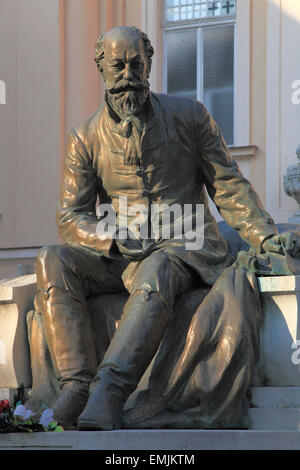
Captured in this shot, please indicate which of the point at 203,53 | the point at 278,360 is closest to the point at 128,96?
the point at 278,360

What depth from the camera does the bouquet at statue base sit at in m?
5.55

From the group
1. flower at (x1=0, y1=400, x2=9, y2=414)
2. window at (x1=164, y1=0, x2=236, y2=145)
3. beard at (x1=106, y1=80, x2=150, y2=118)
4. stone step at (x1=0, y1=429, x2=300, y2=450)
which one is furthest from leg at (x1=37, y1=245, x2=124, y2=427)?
window at (x1=164, y1=0, x2=236, y2=145)

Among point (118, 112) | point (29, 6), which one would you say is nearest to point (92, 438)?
point (118, 112)

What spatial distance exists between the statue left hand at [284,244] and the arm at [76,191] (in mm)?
930

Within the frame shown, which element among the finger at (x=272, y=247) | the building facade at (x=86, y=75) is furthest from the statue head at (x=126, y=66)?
the building facade at (x=86, y=75)

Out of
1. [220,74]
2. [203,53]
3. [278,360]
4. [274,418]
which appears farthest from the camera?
[203,53]

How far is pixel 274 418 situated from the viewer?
242 inches

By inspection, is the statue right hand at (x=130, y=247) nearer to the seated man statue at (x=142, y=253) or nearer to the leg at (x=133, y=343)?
the seated man statue at (x=142, y=253)

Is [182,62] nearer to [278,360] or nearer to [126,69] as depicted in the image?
[126,69]

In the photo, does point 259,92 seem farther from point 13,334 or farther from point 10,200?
point 13,334

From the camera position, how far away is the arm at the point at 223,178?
6746mm

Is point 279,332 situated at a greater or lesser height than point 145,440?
greater

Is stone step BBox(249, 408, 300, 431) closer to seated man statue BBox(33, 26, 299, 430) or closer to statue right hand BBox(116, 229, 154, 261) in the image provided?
seated man statue BBox(33, 26, 299, 430)

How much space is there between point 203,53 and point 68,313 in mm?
9215
